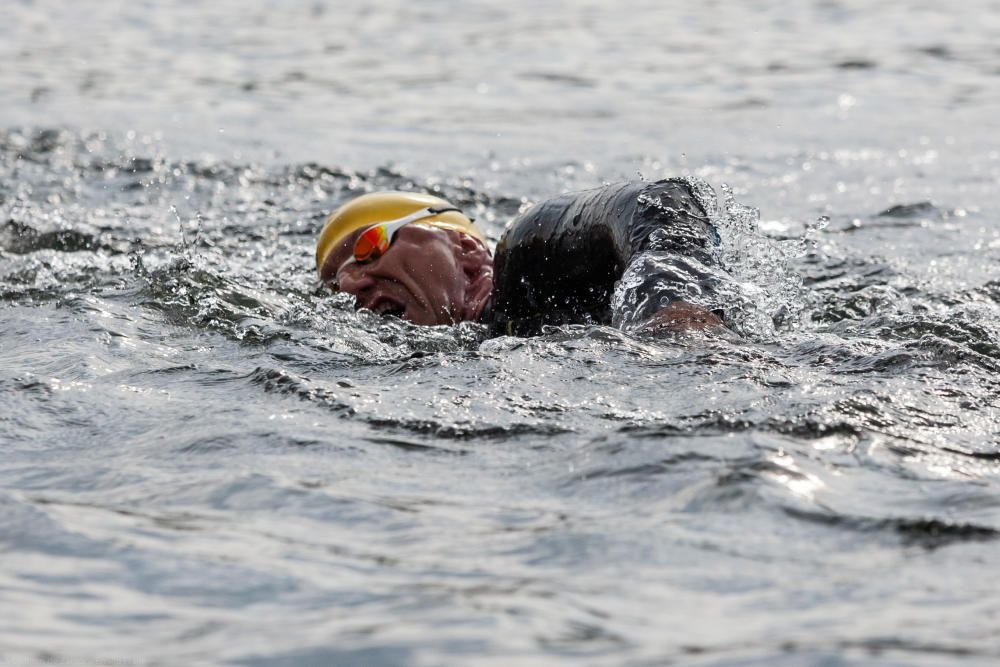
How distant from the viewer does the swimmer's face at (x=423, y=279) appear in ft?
18.9

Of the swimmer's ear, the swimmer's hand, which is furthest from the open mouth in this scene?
the swimmer's hand

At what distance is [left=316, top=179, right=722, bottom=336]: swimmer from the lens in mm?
4961

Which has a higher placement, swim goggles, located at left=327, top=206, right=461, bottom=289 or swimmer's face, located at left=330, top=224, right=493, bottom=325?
swim goggles, located at left=327, top=206, right=461, bottom=289

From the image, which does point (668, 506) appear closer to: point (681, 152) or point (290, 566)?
point (290, 566)

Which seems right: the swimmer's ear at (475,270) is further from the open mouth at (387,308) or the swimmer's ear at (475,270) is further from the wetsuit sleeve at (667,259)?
the wetsuit sleeve at (667,259)

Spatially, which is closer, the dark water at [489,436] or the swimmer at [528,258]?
the dark water at [489,436]

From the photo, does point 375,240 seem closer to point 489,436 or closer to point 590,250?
point 590,250

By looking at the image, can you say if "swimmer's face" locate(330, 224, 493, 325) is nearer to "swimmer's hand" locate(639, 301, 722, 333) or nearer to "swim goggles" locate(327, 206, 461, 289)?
"swim goggles" locate(327, 206, 461, 289)

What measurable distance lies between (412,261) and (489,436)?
220cm

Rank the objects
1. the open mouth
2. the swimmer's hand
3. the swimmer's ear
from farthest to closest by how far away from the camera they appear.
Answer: the swimmer's ear, the open mouth, the swimmer's hand

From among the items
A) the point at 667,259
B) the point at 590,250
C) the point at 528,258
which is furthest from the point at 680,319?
the point at 528,258

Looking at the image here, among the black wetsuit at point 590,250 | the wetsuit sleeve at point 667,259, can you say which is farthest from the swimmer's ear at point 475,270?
the wetsuit sleeve at point 667,259

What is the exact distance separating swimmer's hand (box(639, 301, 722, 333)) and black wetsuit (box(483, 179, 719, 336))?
0.15m

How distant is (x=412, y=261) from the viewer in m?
5.86
